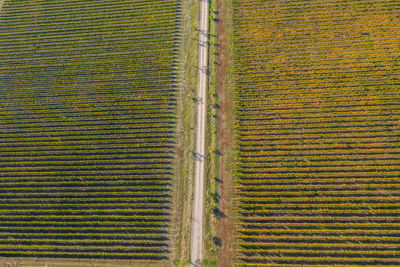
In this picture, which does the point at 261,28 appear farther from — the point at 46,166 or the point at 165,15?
the point at 46,166

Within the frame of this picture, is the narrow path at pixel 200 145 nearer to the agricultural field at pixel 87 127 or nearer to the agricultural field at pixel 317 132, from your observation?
the agricultural field at pixel 87 127

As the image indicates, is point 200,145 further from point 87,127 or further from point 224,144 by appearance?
point 87,127

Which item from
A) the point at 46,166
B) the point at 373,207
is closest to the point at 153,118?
the point at 46,166

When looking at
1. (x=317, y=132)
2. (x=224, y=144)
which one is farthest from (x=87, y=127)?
(x=317, y=132)

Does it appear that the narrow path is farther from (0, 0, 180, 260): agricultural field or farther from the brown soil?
(0, 0, 180, 260): agricultural field

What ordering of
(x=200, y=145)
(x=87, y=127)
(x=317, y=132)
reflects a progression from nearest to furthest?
(x=317, y=132) < (x=200, y=145) < (x=87, y=127)

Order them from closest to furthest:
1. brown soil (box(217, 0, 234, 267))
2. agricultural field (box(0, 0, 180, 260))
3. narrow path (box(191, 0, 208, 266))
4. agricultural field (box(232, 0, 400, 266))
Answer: agricultural field (box(232, 0, 400, 266)) < brown soil (box(217, 0, 234, 267)) < narrow path (box(191, 0, 208, 266)) < agricultural field (box(0, 0, 180, 260))

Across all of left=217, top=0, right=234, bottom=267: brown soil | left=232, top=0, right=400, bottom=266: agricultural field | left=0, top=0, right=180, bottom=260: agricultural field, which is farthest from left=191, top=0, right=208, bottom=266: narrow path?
left=232, top=0, right=400, bottom=266: agricultural field
